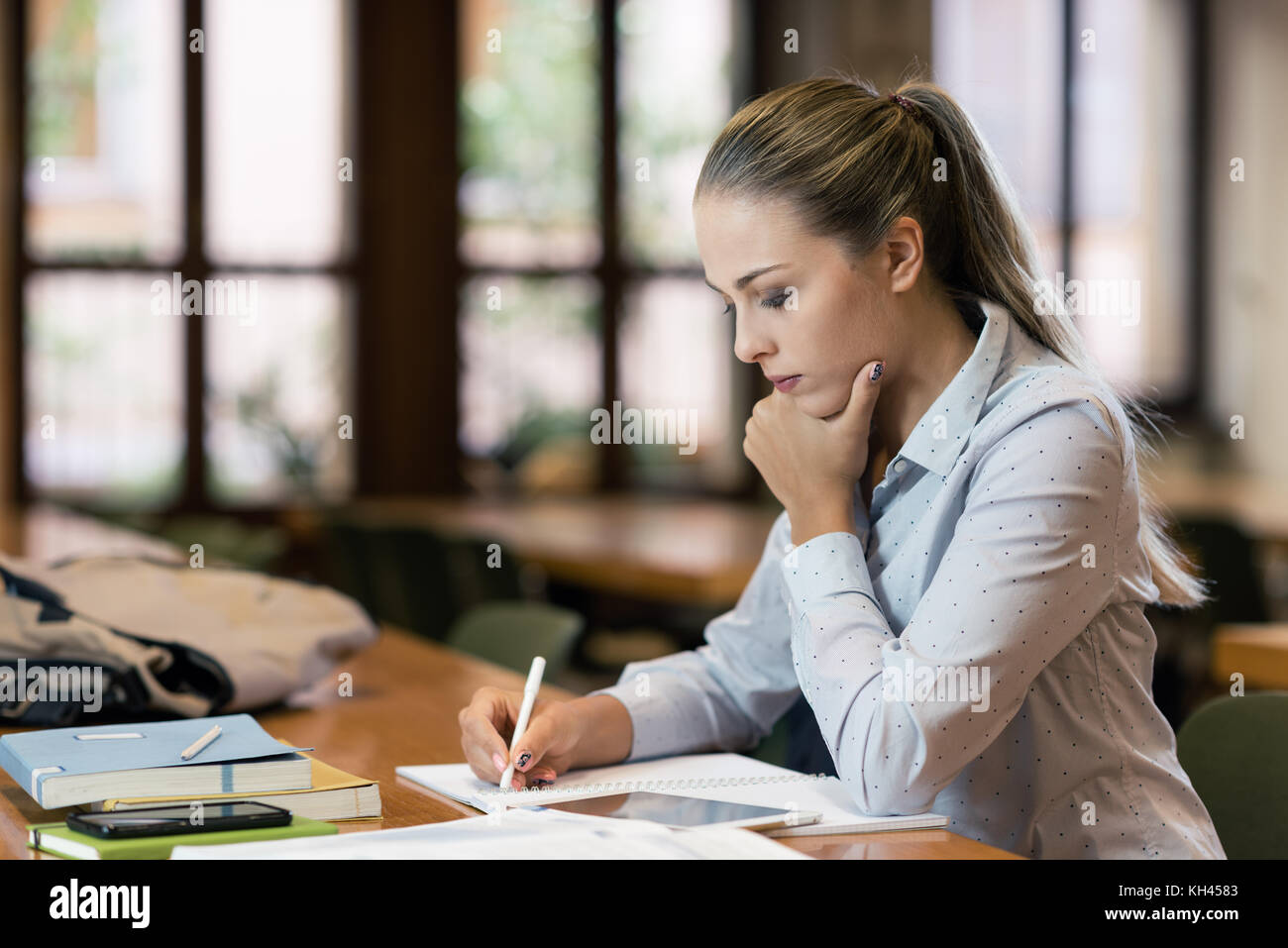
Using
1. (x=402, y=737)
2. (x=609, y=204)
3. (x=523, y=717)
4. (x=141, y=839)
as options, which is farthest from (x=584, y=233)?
(x=141, y=839)

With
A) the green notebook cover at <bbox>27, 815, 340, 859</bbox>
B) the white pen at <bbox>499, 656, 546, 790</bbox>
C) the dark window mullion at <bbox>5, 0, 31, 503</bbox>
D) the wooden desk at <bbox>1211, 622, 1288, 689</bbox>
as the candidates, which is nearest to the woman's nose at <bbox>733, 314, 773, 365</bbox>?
the white pen at <bbox>499, 656, 546, 790</bbox>

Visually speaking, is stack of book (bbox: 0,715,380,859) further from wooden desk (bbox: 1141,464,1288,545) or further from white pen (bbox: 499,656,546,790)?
wooden desk (bbox: 1141,464,1288,545)

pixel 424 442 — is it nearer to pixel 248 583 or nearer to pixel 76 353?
pixel 76 353

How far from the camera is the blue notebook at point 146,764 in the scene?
1.12 m

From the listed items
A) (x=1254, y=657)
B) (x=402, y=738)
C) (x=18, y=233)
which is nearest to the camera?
(x=402, y=738)

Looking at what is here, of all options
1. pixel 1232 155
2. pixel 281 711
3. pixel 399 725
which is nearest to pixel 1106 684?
pixel 399 725

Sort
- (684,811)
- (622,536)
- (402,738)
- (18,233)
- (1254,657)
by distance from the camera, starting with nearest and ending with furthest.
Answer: (684,811), (402,738), (1254,657), (622,536), (18,233)

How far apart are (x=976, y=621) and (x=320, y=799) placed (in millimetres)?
542

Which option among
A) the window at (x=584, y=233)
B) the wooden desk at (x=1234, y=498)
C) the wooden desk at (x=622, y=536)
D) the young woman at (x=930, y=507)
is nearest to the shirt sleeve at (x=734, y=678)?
the young woman at (x=930, y=507)

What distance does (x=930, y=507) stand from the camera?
134 cm

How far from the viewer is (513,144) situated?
6.49 metres

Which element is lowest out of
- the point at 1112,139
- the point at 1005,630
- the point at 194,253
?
the point at 1005,630

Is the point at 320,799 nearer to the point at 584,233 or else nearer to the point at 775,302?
the point at 775,302

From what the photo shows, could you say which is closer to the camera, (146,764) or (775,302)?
(146,764)
